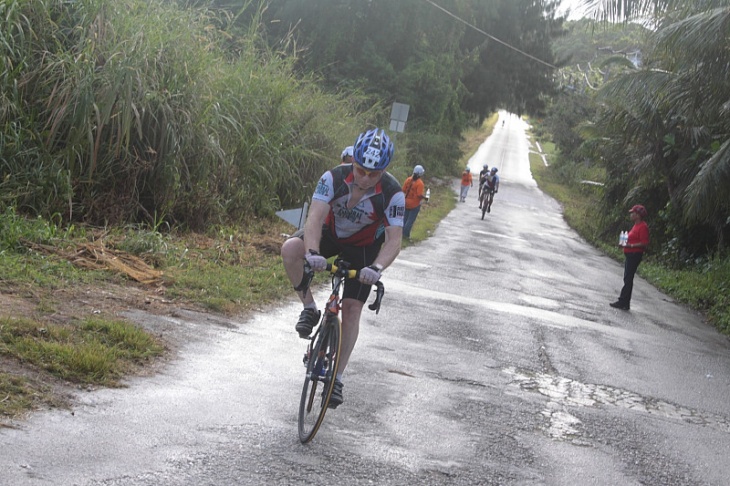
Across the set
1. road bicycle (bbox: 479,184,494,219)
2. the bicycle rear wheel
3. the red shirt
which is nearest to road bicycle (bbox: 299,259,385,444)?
the bicycle rear wheel

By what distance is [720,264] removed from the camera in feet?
70.2

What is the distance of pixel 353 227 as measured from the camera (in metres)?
6.50

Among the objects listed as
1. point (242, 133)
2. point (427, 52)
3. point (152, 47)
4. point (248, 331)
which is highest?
point (427, 52)

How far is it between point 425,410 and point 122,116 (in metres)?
7.36

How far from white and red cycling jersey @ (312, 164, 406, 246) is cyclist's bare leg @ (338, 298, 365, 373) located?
53 centimetres

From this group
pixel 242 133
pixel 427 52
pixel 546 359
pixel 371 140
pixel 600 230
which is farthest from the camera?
pixel 427 52

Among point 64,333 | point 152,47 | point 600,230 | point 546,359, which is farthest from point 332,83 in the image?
point 64,333

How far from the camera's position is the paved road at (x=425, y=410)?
205 inches

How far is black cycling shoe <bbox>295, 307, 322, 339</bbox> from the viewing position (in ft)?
20.8

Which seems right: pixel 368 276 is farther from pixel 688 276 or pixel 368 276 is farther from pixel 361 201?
pixel 688 276

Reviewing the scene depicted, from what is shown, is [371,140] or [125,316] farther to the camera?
[125,316]

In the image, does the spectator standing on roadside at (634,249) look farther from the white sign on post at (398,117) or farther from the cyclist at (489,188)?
the cyclist at (489,188)

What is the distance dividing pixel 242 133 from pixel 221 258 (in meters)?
3.91

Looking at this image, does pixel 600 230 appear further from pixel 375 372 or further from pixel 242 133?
pixel 375 372
